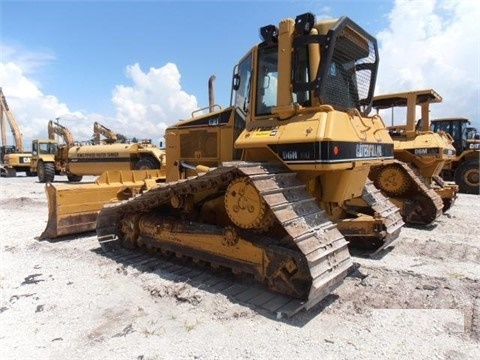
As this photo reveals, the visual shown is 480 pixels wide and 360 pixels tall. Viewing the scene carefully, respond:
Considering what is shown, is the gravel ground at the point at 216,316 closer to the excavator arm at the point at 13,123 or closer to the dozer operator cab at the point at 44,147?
the dozer operator cab at the point at 44,147

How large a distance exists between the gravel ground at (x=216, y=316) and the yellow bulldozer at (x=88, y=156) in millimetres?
10484

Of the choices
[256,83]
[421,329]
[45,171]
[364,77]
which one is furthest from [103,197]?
[45,171]

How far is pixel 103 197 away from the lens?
6969 mm

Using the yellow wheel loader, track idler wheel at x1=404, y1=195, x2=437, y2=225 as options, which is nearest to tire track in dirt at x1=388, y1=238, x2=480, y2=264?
track idler wheel at x1=404, y1=195, x2=437, y2=225

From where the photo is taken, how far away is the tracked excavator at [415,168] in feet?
26.5

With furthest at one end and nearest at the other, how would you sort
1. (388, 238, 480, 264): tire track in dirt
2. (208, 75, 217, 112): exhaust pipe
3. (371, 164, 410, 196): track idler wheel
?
1. (371, 164, 410, 196): track idler wheel
2. (208, 75, 217, 112): exhaust pipe
3. (388, 238, 480, 264): tire track in dirt

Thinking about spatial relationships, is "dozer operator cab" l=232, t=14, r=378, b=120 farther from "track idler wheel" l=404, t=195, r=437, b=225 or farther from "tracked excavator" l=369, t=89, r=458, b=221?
"track idler wheel" l=404, t=195, r=437, b=225

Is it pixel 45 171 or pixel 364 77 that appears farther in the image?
pixel 45 171

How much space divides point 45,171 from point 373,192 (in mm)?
18877

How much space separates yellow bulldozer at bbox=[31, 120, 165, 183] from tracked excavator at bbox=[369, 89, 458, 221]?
8.73 m

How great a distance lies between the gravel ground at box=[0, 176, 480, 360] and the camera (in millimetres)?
3055

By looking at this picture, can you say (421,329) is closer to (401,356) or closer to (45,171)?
(401,356)

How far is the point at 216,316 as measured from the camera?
3.62 metres

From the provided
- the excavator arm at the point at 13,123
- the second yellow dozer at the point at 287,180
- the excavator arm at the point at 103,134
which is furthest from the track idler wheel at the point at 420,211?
the excavator arm at the point at 13,123
